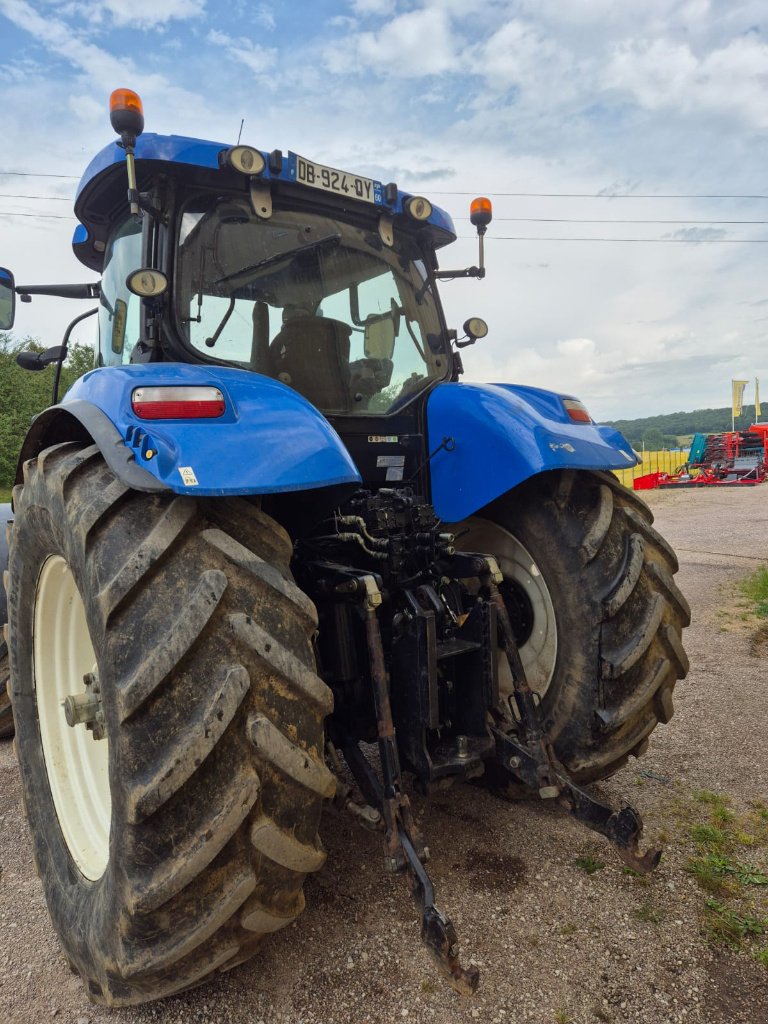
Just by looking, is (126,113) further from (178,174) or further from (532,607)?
(532,607)

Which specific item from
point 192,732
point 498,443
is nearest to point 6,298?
point 498,443

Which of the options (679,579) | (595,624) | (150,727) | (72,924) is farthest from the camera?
(679,579)

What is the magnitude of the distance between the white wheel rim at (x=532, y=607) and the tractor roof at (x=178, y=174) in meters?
1.38

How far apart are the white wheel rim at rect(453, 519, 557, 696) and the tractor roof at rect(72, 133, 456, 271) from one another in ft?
4.51

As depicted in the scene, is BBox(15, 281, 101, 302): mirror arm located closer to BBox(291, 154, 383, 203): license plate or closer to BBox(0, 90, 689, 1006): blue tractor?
BBox(0, 90, 689, 1006): blue tractor

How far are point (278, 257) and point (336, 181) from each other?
0.38 meters

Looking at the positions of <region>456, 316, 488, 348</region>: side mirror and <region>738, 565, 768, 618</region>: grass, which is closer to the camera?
<region>456, 316, 488, 348</region>: side mirror

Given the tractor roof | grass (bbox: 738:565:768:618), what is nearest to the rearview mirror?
the tractor roof

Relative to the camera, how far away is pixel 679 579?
283 inches

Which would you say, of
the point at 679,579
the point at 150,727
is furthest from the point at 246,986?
the point at 679,579

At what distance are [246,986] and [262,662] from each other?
95 cm

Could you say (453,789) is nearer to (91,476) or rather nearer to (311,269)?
(91,476)

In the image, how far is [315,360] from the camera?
2.63m

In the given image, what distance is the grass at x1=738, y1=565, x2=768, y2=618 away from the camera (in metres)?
5.66
